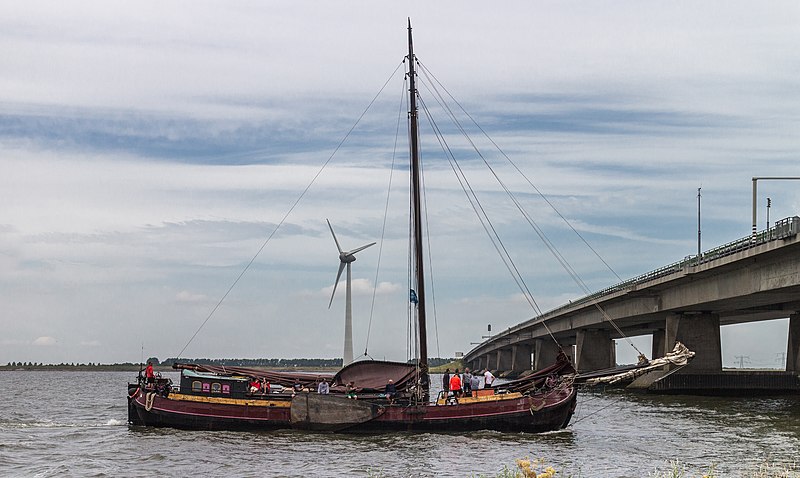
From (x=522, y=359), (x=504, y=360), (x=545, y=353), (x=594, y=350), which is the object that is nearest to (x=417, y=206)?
(x=594, y=350)

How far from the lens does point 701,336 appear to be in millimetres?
75750

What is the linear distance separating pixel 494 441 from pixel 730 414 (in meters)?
20.1

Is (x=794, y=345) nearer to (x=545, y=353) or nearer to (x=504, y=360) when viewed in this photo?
(x=545, y=353)

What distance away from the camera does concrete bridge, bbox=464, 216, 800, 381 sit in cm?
5419

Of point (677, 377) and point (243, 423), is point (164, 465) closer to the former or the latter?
point (243, 423)

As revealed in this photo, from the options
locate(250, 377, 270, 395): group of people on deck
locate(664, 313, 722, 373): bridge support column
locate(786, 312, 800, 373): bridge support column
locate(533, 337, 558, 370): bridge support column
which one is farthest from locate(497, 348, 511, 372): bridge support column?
locate(250, 377, 270, 395): group of people on deck

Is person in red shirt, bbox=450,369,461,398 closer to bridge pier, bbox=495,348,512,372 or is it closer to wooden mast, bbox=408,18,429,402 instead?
wooden mast, bbox=408,18,429,402

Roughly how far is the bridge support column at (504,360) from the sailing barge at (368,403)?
131517 millimetres

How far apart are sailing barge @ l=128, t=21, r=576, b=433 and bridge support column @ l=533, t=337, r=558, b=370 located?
8686 centimetres

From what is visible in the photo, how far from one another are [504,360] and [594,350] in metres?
75.4

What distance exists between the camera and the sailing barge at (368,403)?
1710 inches

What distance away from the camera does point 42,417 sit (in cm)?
6153

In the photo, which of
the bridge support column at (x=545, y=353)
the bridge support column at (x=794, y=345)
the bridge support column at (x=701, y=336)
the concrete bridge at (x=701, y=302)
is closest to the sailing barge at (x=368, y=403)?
the concrete bridge at (x=701, y=302)

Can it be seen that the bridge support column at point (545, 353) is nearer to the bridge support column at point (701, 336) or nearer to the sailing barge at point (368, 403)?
the bridge support column at point (701, 336)
